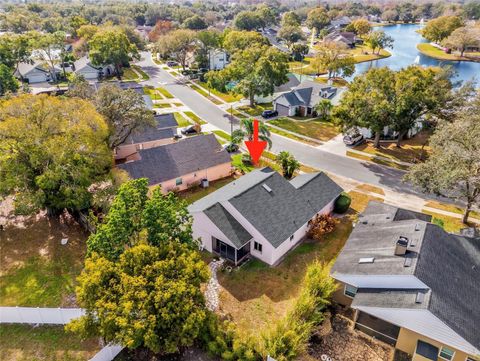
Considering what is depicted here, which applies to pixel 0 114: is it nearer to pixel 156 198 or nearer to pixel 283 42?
pixel 156 198

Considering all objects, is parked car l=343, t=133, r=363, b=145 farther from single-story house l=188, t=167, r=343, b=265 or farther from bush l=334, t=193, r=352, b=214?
single-story house l=188, t=167, r=343, b=265

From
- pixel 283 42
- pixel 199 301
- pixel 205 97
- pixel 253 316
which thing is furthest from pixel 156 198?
pixel 283 42

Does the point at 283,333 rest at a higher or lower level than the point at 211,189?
higher

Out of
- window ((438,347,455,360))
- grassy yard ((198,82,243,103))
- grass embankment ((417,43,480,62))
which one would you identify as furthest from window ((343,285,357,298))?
grass embankment ((417,43,480,62))

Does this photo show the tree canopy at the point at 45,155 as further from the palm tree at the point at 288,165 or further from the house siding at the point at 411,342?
the house siding at the point at 411,342

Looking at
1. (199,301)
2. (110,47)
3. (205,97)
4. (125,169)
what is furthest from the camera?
(110,47)

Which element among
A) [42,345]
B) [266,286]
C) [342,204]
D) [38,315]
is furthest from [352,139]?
[42,345]
